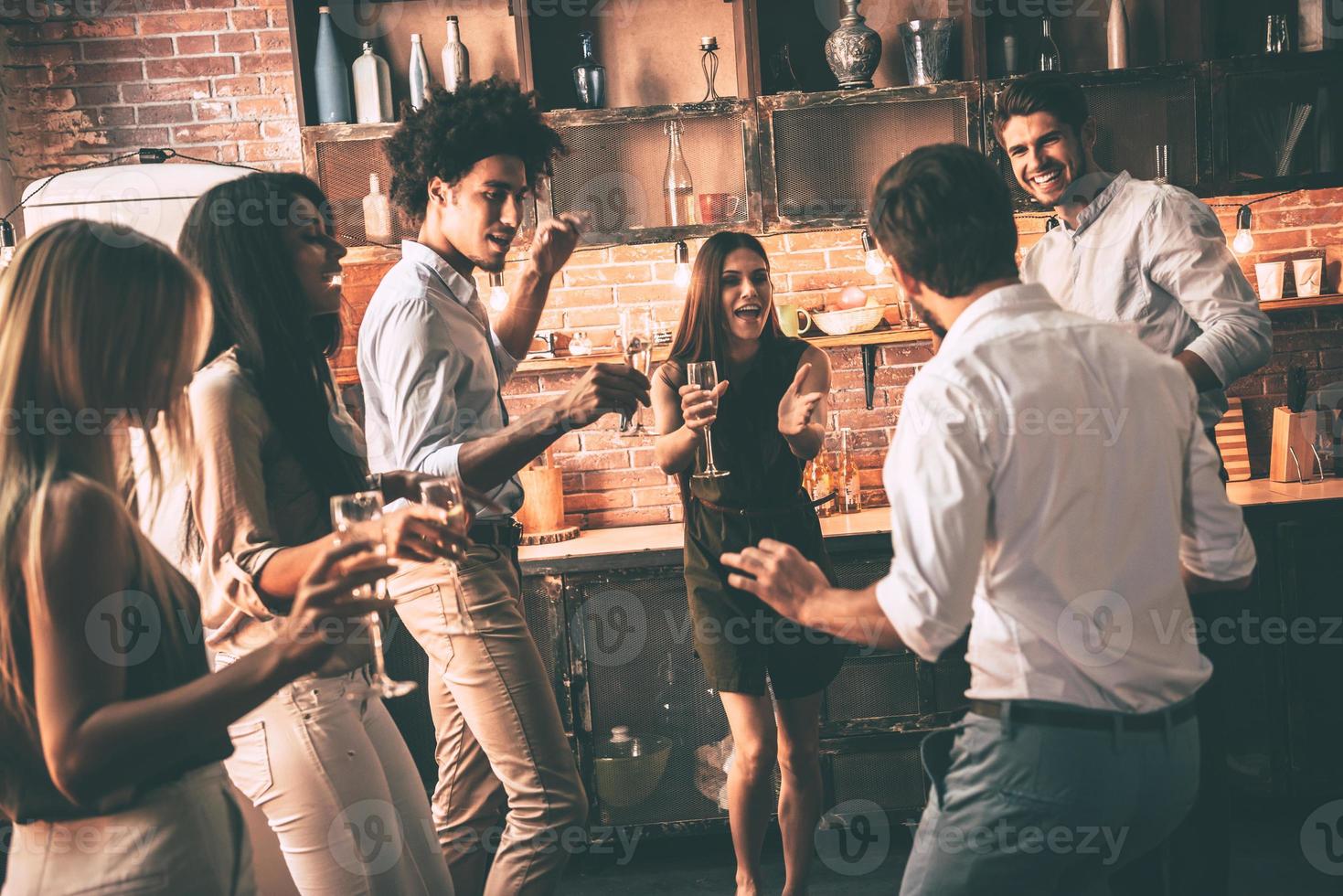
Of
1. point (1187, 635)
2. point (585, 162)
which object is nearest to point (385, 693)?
point (1187, 635)

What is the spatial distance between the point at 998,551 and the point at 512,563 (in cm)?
113

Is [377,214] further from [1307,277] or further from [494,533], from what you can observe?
[1307,277]

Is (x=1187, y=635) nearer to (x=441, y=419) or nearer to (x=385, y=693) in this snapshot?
(x=385, y=693)

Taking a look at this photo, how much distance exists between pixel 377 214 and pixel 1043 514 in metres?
2.72

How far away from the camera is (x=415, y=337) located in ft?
6.84

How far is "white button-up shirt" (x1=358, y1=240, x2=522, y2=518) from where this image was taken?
2.09 m

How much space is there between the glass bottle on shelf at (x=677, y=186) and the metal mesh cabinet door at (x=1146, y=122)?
97 centimetres

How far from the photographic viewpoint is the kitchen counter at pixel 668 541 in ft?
10.9

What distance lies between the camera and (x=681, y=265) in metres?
3.93

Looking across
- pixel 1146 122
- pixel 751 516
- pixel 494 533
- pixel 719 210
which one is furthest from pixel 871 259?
pixel 494 533

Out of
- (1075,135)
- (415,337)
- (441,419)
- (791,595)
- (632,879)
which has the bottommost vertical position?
(632,879)

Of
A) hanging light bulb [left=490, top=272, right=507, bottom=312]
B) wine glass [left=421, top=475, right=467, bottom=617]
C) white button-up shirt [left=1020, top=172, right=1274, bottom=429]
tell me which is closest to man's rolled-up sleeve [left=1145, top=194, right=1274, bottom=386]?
white button-up shirt [left=1020, top=172, right=1274, bottom=429]

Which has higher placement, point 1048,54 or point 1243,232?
point 1048,54

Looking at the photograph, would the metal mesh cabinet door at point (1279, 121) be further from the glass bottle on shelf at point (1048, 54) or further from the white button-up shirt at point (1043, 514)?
the white button-up shirt at point (1043, 514)
